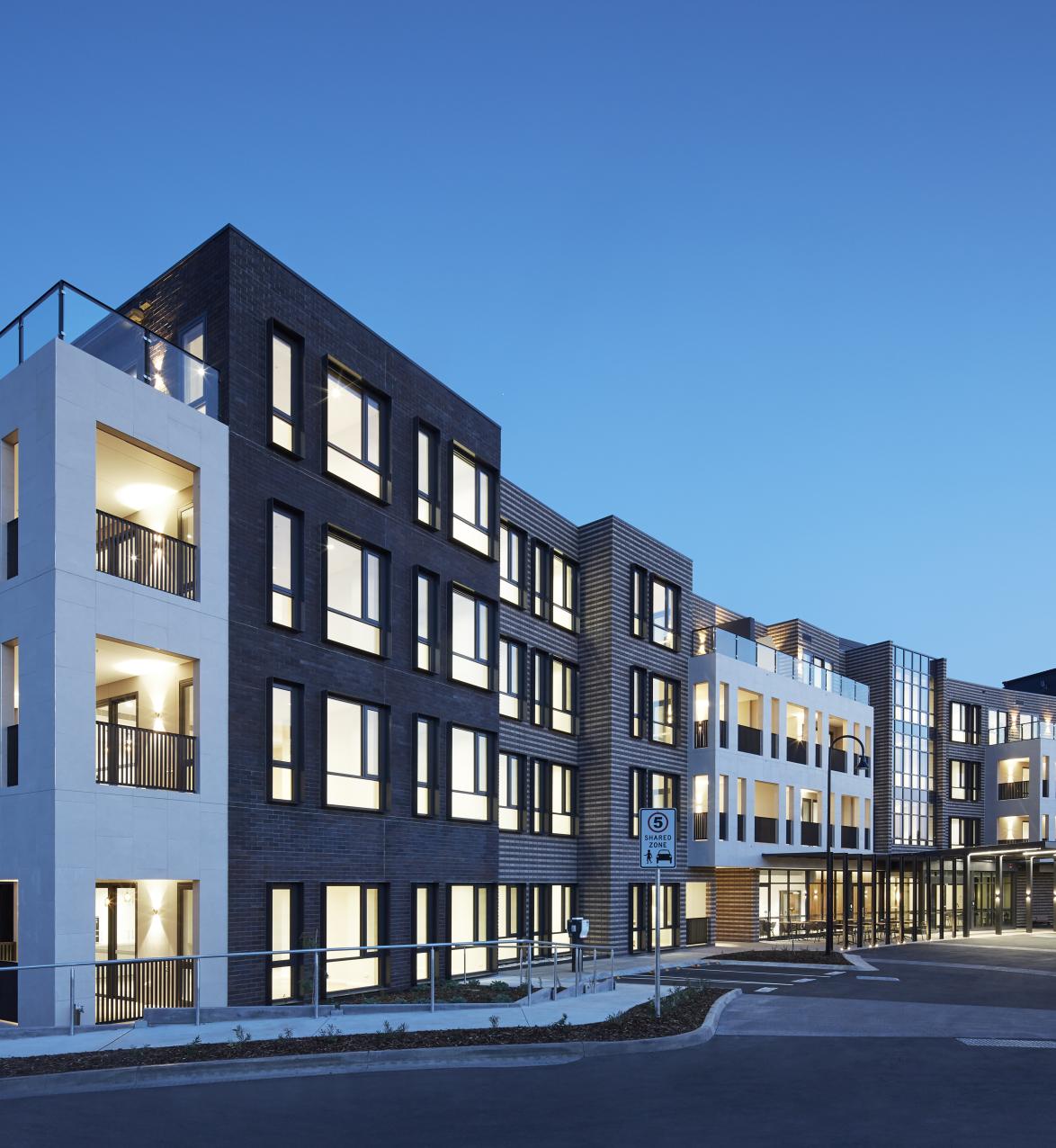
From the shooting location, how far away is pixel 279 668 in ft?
69.4

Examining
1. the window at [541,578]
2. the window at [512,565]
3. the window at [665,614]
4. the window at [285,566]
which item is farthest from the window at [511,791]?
the window at [285,566]

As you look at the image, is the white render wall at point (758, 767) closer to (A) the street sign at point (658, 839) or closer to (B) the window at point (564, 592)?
(B) the window at point (564, 592)

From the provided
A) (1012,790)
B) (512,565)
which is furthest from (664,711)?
(1012,790)

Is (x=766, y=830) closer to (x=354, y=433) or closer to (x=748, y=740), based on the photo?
(x=748, y=740)

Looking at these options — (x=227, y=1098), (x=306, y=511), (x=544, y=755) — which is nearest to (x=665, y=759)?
(x=544, y=755)

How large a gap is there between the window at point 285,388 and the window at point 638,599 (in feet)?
52.5

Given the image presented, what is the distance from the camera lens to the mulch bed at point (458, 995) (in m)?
19.1

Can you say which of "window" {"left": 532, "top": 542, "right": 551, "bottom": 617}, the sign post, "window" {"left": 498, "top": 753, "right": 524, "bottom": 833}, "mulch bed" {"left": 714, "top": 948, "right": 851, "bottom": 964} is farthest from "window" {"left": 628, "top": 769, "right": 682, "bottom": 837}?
the sign post

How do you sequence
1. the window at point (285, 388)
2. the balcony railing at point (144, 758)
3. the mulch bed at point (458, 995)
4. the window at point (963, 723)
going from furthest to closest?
the window at point (963, 723) → the window at point (285, 388) → the mulch bed at point (458, 995) → the balcony railing at point (144, 758)

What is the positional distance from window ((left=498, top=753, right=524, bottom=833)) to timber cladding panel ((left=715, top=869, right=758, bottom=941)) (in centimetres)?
1204

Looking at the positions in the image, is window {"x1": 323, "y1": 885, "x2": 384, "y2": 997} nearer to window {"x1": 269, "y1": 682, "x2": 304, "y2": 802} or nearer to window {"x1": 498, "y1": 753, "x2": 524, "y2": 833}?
window {"x1": 269, "y1": 682, "x2": 304, "y2": 802}

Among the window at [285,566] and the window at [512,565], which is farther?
the window at [512,565]

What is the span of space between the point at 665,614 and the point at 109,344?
22.1 meters

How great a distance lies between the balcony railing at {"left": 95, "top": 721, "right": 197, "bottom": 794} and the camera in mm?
17969
